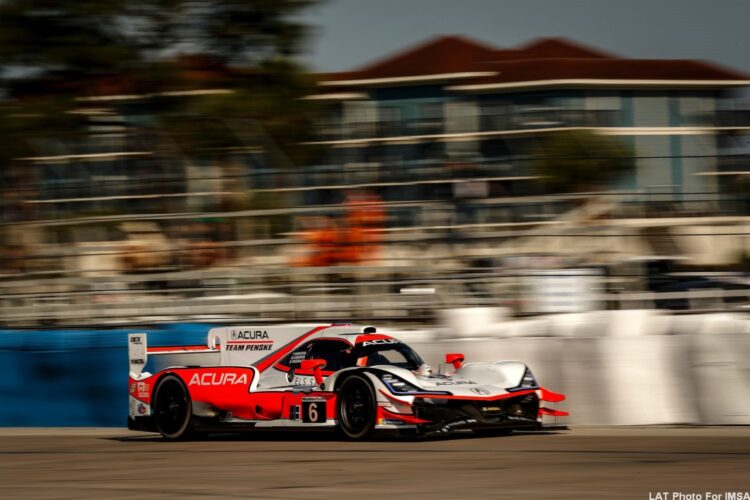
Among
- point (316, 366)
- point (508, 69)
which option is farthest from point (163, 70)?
point (508, 69)

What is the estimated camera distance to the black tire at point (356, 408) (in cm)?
995

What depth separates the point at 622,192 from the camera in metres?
15.5

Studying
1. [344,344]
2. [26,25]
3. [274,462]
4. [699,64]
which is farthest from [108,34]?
[699,64]

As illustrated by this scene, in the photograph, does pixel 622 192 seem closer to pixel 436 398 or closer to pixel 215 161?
pixel 436 398

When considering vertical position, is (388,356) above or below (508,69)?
below

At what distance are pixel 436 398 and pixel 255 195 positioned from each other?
1021 centimetres

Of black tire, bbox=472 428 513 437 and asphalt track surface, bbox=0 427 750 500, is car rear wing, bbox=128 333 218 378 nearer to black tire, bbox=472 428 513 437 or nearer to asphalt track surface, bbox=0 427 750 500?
asphalt track surface, bbox=0 427 750 500

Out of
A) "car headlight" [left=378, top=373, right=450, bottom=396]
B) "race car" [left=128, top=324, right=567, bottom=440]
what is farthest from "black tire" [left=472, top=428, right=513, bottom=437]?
"car headlight" [left=378, top=373, right=450, bottom=396]

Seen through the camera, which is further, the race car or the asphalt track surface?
the race car

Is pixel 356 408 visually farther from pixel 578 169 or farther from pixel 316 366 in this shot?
pixel 578 169

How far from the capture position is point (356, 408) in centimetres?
1012

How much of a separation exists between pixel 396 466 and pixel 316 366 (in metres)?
2.66

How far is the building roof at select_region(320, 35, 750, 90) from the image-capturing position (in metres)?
40.7

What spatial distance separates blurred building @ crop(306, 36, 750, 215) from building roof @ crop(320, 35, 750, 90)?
5 cm
